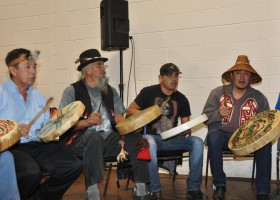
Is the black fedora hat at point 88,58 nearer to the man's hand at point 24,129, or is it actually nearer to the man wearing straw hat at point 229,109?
the man's hand at point 24,129

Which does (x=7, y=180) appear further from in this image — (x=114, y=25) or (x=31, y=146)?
(x=114, y=25)

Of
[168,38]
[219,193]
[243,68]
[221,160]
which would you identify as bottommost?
[219,193]

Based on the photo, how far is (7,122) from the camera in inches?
111

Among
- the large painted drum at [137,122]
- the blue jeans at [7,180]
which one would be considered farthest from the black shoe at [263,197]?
the blue jeans at [7,180]

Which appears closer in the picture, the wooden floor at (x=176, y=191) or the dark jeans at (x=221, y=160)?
the dark jeans at (x=221, y=160)

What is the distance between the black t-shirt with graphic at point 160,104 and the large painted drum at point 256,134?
62 centimetres

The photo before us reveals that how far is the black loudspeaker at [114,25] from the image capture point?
456cm

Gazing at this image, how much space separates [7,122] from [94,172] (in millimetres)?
768

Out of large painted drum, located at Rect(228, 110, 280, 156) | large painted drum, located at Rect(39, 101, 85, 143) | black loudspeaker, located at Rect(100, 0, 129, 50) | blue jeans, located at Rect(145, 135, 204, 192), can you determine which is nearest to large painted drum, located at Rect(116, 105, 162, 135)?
blue jeans, located at Rect(145, 135, 204, 192)

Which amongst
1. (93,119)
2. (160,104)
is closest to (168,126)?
(160,104)

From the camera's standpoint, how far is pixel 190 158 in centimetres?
361

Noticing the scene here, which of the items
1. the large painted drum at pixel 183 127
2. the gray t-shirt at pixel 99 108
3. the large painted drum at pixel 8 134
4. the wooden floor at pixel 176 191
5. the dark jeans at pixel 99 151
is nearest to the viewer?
the large painted drum at pixel 8 134

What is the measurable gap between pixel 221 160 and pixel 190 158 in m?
0.25

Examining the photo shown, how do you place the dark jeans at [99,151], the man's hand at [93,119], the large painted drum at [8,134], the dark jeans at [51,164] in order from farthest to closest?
the man's hand at [93,119]
the dark jeans at [99,151]
the dark jeans at [51,164]
the large painted drum at [8,134]
